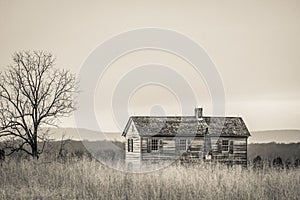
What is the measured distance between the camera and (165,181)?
13.1 meters

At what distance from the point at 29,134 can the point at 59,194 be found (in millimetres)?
7096

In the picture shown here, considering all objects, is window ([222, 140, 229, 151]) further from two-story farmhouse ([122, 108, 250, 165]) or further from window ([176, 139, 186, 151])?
window ([176, 139, 186, 151])

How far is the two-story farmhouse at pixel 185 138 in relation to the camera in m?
26.0

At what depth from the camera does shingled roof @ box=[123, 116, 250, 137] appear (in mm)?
26547

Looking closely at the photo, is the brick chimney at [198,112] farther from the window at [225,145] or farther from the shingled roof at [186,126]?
the window at [225,145]

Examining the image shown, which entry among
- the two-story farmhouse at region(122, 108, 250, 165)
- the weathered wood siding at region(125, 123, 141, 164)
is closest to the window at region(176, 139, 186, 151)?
the two-story farmhouse at region(122, 108, 250, 165)

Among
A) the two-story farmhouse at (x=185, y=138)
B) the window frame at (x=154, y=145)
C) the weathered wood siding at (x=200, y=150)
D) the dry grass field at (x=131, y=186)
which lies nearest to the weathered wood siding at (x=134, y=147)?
the two-story farmhouse at (x=185, y=138)

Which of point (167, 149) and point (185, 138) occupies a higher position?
point (185, 138)

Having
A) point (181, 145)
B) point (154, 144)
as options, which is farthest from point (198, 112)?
point (154, 144)

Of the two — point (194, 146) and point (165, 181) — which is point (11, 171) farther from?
point (194, 146)

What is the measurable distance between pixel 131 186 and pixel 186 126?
15.0 meters

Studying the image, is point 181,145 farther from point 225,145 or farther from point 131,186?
point 131,186

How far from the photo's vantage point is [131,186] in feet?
40.7

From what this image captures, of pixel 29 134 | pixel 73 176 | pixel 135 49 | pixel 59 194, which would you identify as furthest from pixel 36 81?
pixel 59 194
